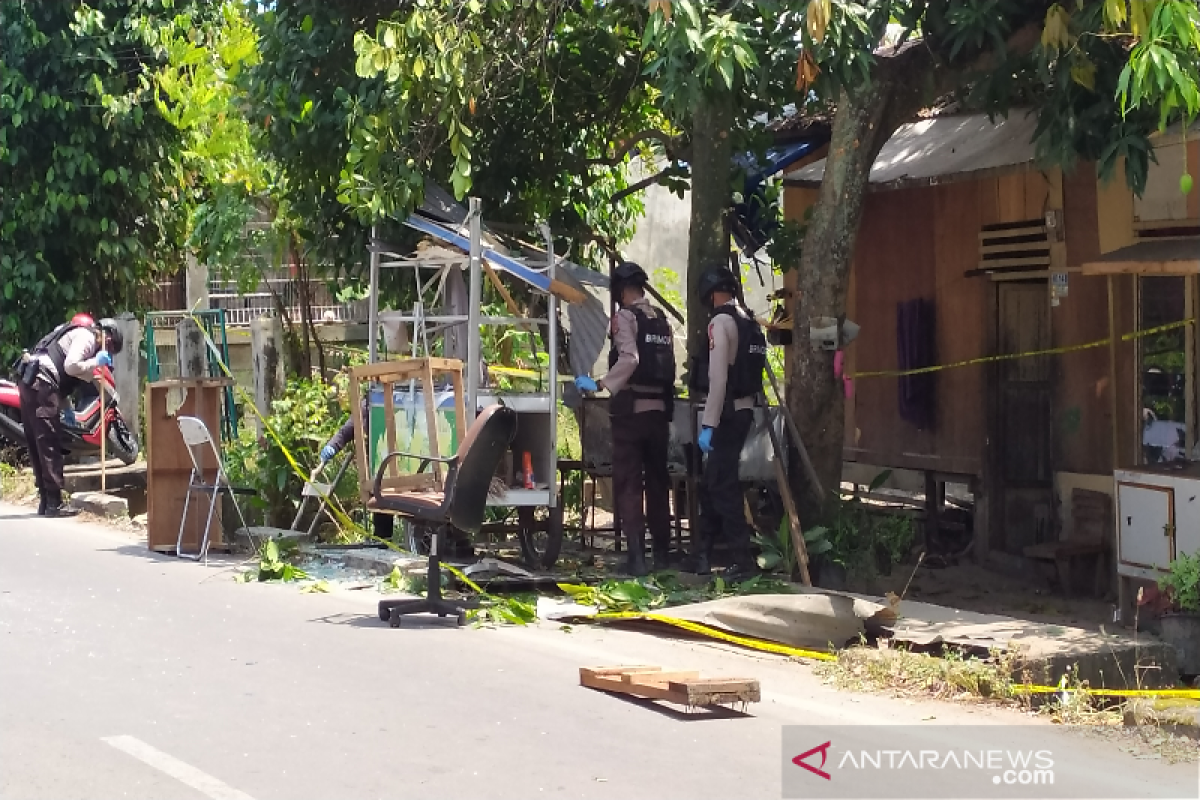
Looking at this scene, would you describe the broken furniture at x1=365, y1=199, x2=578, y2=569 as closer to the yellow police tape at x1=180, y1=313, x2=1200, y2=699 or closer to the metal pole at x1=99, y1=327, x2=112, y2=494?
the yellow police tape at x1=180, y1=313, x2=1200, y2=699

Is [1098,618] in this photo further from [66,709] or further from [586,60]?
[66,709]

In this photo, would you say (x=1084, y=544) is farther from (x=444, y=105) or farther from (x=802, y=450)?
(x=444, y=105)

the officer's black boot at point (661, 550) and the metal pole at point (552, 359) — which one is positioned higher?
the metal pole at point (552, 359)

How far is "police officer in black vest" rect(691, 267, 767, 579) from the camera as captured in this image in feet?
32.2

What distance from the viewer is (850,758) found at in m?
5.93

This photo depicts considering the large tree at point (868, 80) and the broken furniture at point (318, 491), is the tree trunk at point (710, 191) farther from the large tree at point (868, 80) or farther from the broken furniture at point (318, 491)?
the broken furniture at point (318, 491)

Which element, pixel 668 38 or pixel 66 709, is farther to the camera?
pixel 668 38

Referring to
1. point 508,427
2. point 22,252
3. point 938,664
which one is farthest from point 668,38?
point 22,252

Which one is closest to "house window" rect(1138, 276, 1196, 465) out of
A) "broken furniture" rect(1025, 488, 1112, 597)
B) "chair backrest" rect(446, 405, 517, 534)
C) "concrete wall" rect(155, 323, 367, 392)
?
"broken furniture" rect(1025, 488, 1112, 597)

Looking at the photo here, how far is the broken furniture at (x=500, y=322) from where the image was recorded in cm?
1004

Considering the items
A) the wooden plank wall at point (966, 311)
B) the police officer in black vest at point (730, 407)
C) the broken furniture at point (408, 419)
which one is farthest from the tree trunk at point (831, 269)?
the broken furniture at point (408, 419)

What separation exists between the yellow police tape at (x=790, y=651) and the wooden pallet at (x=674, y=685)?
108 cm

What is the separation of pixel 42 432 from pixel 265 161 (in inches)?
128

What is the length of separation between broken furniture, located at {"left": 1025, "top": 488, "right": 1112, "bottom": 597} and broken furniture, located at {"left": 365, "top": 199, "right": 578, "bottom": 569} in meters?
3.75
